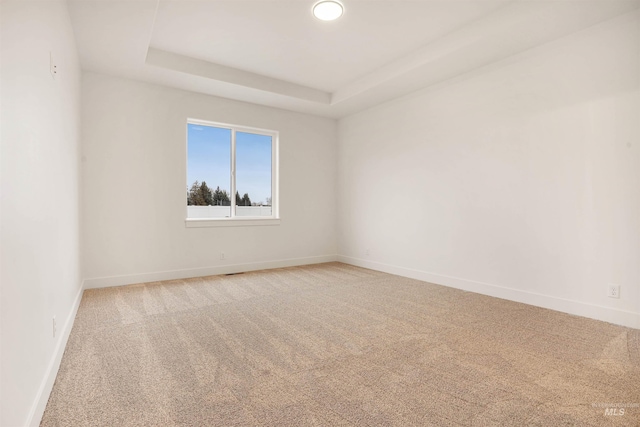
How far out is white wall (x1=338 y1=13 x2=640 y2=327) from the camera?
2.88 metres

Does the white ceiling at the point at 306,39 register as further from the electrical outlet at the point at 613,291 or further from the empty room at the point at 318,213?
the electrical outlet at the point at 613,291

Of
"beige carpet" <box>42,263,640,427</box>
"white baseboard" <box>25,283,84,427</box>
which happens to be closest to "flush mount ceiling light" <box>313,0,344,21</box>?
"beige carpet" <box>42,263,640,427</box>

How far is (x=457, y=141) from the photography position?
4.17 metres

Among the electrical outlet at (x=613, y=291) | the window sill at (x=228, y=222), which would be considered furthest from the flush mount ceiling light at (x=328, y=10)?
the electrical outlet at (x=613, y=291)

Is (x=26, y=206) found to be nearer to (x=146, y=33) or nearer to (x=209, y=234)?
(x=146, y=33)

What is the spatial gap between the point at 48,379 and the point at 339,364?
1.64 meters

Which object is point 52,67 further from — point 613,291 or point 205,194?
point 613,291

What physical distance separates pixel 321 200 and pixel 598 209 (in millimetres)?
3907

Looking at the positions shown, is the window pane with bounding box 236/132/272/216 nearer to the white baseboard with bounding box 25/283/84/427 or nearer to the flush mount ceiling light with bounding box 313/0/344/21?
the flush mount ceiling light with bounding box 313/0/344/21

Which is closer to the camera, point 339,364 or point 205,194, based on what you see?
point 339,364

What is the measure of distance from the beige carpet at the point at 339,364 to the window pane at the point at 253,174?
2.06m

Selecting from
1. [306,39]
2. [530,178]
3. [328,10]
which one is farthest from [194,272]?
[530,178]

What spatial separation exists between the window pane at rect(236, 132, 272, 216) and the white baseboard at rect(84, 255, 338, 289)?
846 mm

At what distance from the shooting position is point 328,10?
2.96m
